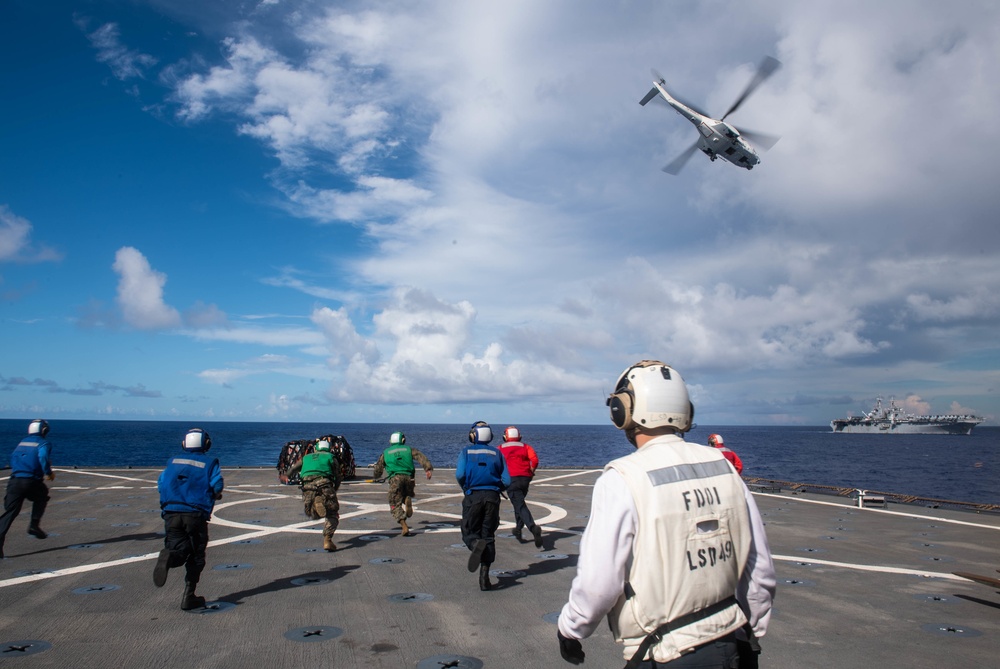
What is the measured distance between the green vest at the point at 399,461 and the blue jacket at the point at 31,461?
570cm

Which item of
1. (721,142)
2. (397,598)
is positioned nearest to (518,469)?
(397,598)

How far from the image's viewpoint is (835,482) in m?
52.6

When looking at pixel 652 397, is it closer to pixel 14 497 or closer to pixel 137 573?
pixel 137 573

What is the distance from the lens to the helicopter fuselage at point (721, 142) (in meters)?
27.0

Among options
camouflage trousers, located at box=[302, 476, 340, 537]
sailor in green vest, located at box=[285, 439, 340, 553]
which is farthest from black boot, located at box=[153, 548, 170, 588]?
camouflage trousers, located at box=[302, 476, 340, 537]

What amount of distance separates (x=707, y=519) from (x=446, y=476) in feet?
78.0

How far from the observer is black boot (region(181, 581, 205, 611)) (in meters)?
6.97

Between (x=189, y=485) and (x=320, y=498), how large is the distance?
3864 millimetres

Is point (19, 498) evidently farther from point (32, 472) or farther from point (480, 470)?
point (480, 470)

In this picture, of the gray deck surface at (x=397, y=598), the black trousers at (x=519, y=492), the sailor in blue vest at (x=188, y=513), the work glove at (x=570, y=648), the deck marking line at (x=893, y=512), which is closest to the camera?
the work glove at (x=570, y=648)

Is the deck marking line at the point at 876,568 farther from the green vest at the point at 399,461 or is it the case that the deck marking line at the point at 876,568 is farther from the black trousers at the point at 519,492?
the green vest at the point at 399,461

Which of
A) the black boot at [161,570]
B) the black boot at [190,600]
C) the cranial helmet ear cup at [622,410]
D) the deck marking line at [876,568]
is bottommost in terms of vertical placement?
the deck marking line at [876,568]

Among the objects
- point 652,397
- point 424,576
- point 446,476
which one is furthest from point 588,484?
point 652,397

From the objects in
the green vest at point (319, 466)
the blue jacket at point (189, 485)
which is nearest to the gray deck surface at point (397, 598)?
the blue jacket at point (189, 485)
